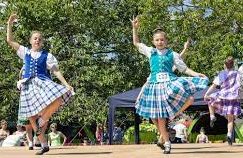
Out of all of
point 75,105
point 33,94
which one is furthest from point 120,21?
point 33,94

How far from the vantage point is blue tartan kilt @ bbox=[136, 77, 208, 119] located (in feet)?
25.2

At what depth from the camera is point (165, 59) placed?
26.0 ft

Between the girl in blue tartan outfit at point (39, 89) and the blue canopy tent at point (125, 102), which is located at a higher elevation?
the blue canopy tent at point (125, 102)

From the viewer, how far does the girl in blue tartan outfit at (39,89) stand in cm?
805

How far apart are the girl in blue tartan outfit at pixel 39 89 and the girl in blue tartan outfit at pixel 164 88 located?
108 centimetres

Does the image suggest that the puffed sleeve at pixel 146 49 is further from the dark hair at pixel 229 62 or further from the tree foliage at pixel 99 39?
the tree foliage at pixel 99 39

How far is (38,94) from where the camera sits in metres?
8.05

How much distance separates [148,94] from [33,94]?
5.03ft

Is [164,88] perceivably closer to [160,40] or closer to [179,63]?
[179,63]

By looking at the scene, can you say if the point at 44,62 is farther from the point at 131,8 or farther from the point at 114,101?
the point at 131,8

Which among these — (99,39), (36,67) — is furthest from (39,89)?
(99,39)

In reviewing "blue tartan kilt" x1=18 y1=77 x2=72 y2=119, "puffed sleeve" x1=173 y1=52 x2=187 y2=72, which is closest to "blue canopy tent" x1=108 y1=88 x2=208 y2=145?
"blue tartan kilt" x1=18 y1=77 x2=72 y2=119

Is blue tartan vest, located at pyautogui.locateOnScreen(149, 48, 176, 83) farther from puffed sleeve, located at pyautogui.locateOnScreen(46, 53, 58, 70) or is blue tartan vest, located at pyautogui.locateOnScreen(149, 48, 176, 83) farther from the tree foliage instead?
the tree foliage

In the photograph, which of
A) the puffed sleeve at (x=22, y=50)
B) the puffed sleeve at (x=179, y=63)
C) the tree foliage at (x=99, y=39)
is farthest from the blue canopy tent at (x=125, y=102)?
the puffed sleeve at (x=179, y=63)
